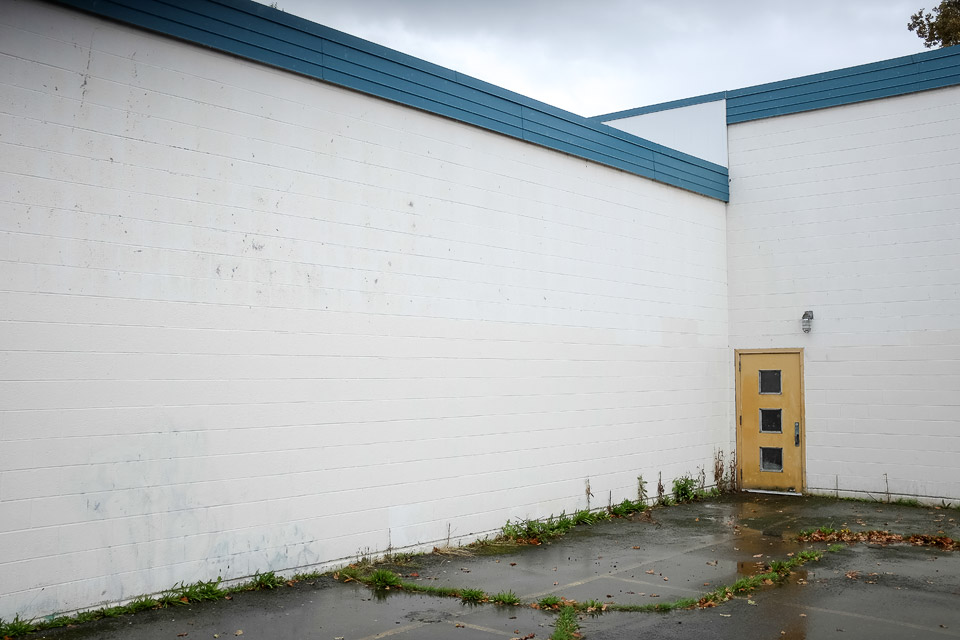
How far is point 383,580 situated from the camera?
793 cm

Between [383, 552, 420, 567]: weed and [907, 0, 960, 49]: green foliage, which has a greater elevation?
[907, 0, 960, 49]: green foliage

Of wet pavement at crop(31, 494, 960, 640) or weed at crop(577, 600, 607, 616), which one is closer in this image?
wet pavement at crop(31, 494, 960, 640)

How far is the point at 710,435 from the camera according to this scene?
13898 millimetres

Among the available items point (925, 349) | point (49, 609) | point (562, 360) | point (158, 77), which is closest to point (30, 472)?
point (49, 609)

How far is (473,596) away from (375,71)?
17.8 ft

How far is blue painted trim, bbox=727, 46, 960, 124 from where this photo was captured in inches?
501

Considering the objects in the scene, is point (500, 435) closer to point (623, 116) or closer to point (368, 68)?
point (368, 68)

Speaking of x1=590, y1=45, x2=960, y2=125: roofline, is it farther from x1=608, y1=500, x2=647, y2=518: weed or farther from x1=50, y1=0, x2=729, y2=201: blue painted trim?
x1=608, y1=500, x2=647, y2=518: weed

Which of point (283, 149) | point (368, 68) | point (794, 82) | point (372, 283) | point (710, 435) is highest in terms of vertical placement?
point (794, 82)

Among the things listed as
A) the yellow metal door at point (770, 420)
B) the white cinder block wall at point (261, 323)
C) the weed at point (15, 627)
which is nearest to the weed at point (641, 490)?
the white cinder block wall at point (261, 323)

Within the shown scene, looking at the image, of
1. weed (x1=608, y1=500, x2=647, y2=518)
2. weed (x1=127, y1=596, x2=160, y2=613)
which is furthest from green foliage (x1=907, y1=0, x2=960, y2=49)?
weed (x1=127, y1=596, x2=160, y2=613)

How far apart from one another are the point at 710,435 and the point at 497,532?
5.22m

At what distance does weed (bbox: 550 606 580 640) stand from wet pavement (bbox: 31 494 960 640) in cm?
8

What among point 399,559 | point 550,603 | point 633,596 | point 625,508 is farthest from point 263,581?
point 625,508
